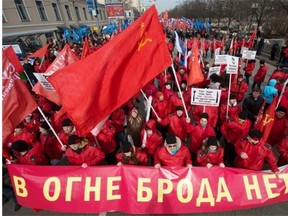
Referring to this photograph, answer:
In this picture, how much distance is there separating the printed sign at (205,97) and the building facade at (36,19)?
19308 mm

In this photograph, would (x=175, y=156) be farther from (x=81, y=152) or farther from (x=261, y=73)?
(x=261, y=73)

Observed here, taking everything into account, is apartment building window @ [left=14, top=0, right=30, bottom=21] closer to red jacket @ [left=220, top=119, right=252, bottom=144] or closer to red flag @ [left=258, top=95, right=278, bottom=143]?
red jacket @ [left=220, top=119, right=252, bottom=144]

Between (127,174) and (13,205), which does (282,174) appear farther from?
(13,205)

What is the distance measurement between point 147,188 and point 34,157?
2.34 metres

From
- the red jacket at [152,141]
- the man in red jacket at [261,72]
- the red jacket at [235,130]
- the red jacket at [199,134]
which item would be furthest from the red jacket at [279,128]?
the man in red jacket at [261,72]

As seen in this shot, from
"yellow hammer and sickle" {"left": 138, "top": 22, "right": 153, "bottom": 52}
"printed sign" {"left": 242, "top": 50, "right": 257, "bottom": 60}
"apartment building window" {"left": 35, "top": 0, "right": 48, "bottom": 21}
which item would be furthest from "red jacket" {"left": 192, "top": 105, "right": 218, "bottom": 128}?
"apartment building window" {"left": 35, "top": 0, "right": 48, "bottom": 21}

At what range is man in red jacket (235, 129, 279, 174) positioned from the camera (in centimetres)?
365

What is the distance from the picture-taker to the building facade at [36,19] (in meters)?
21.3

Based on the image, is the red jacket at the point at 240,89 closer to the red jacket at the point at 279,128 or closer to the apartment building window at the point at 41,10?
the red jacket at the point at 279,128

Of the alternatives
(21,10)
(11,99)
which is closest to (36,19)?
(21,10)

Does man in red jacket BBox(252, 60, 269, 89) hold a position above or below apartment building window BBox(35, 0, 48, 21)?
below

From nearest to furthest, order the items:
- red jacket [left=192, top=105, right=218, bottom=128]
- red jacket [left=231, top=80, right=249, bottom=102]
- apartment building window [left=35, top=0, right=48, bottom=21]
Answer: red jacket [left=192, top=105, right=218, bottom=128] → red jacket [left=231, top=80, right=249, bottom=102] → apartment building window [left=35, top=0, right=48, bottom=21]

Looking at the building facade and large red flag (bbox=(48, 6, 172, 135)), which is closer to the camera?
large red flag (bbox=(48, 6, 172, 135))

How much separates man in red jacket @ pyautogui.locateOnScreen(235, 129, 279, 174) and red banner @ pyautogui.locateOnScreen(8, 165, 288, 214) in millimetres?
276
